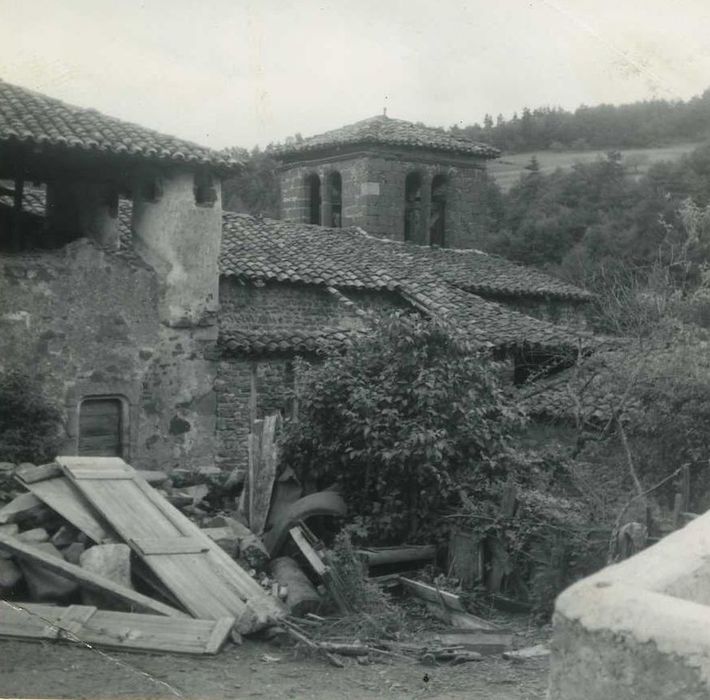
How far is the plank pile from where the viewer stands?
21.1 ft

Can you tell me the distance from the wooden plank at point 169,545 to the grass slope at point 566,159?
13.2m

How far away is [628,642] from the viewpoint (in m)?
1.90

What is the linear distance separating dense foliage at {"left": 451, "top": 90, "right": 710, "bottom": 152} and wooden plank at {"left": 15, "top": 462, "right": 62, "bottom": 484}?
9143 mm

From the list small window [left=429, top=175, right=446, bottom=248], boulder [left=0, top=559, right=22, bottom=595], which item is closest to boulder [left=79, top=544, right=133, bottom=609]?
boulder [left=0, top=559, right=22, bottom=595]

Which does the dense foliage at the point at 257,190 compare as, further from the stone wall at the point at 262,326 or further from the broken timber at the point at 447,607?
the broken timber at the point at 447,607

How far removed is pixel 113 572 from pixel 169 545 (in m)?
0.61

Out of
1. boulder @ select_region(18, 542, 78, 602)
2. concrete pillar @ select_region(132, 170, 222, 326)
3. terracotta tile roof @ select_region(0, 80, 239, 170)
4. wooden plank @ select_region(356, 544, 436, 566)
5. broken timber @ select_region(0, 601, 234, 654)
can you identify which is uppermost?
terracotta tile roof @ select_region(0, 80, 239, 170)

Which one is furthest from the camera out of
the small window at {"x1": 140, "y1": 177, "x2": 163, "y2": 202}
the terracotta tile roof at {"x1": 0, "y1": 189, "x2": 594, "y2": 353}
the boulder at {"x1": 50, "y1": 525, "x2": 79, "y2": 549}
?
the terracotta tile roof at {"x1": 0, "y1": 189, "x2": 594, "y2": 353}

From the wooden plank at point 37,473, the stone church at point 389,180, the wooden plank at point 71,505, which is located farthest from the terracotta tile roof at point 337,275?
the wooden plank at point 71,505

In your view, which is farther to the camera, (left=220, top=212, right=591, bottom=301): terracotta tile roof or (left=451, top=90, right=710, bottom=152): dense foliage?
(left=220, top=212, right=591, bottom=301): terracotta tile roof

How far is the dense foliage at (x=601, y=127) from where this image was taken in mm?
16219

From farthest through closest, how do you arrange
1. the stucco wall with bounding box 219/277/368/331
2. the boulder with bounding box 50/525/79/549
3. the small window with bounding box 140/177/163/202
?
the stucco wall with bounding box 219/277/368/331
the small window with bounding box 140/177/163/202
the boulder with bounding box 50/525/79/549

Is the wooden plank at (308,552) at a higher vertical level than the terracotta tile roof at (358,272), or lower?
lower

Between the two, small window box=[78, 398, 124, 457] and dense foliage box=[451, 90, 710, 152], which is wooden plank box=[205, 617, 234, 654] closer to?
small window box=[78, 398, 124, 457]
